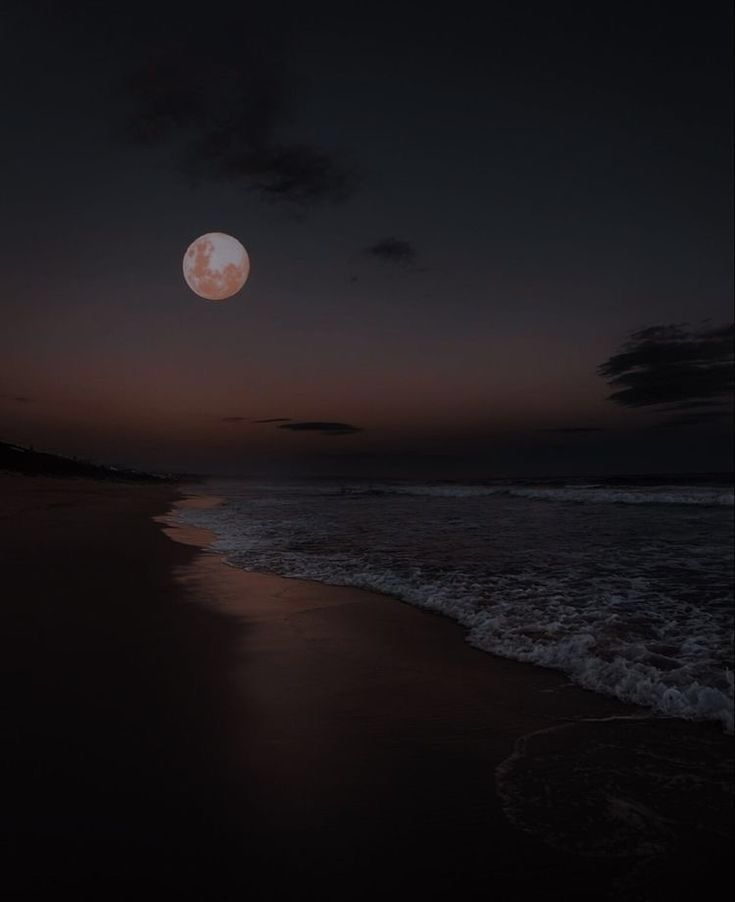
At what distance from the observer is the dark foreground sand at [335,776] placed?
2533 mm

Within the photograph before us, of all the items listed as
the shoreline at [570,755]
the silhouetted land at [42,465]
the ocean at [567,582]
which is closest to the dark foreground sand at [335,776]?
the shoreline at [570,755]

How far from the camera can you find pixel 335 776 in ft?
11.0

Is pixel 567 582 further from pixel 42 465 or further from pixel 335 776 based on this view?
pixel 42 465

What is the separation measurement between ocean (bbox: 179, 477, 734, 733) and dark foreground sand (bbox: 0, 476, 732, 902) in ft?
1.71

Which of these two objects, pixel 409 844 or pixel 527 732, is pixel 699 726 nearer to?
pixel 527 732

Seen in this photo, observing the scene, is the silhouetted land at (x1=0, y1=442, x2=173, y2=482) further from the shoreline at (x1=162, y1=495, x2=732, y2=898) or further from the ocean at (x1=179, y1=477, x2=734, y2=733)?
the shoreline at (x1=162, y1=495, x2=732, y2=898)

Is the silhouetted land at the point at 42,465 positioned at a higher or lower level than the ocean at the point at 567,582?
higher

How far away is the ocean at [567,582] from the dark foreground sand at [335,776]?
0.52 meters

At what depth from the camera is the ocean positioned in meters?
5.15

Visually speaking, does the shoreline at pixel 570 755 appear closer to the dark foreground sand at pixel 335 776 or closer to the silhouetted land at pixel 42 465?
the dark foreground sand at pixel 335 776

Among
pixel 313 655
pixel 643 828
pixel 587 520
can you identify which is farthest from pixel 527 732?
pixel 587 520

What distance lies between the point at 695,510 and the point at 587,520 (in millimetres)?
8885

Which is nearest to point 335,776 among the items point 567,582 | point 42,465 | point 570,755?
point 570,755

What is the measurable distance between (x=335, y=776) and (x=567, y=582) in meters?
6.62
